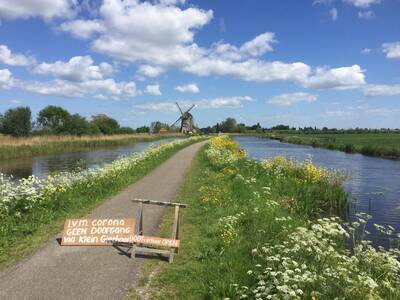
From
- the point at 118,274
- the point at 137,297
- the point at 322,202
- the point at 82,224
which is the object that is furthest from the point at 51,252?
the point at 322,202

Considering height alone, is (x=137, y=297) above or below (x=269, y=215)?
below

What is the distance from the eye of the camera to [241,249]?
24.0 feet

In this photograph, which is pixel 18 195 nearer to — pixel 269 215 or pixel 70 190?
pixel 70 190

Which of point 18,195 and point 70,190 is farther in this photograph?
point 70,190

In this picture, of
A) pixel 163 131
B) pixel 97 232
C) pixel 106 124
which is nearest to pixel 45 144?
pixel 97 232

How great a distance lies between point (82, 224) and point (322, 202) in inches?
383

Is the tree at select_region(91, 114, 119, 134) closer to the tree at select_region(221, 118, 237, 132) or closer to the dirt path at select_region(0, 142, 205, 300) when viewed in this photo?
the tree at select_region(221, 118, 237, 132)

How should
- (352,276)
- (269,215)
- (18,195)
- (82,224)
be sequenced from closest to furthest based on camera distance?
(352,276) → (82,224) → (269,215) → (18,195)

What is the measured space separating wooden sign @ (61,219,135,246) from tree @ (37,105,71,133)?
216 feet

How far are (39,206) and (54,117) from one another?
7794 centimetres

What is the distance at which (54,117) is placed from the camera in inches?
3319

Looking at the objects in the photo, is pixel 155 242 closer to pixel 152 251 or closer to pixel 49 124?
pixel 152 251

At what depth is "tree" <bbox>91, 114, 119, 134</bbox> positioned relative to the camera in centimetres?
9550

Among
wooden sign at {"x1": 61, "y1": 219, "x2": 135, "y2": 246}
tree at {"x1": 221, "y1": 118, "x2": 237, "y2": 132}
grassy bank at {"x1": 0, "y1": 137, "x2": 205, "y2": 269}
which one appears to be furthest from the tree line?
tree at {"x1": 221, "y1": 118, "x2": 237, "y2": 132}
